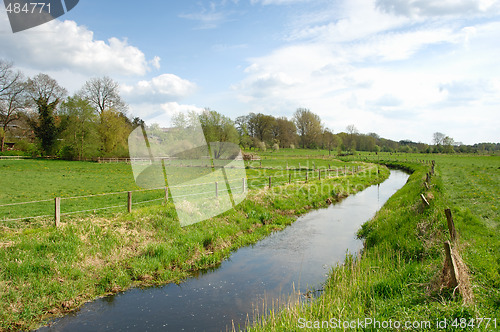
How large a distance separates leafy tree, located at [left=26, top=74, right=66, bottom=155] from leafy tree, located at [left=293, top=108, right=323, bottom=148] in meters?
73.4

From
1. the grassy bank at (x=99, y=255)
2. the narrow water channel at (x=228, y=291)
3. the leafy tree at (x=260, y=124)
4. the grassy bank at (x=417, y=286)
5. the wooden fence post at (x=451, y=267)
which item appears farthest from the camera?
the leafy tree at (x=260, y=124)

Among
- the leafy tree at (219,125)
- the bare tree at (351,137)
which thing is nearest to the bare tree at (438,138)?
the bare tree at (351,137)

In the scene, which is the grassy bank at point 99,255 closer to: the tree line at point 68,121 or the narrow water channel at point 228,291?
the narrow water channel at point 228,291

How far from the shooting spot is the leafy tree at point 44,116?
52.8 meters

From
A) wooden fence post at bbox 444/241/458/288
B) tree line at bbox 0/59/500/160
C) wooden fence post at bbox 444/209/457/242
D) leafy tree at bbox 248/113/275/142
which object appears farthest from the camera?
leafy tree at bbox 248/113/275/142

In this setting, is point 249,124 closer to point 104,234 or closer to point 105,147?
point 105,147

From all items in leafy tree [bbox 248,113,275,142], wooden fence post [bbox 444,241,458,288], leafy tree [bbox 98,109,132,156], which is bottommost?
wooden fence post [bbox 444,241,458,288]

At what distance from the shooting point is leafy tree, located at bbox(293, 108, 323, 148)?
104 m

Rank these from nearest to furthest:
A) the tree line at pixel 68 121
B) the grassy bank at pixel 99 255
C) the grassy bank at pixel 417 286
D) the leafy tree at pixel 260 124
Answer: the grassy bank at pixel 417 286, the grassy bank at pixel 99 255, the tree line at pixel 68 121, the leafy tree at pixel 260 124

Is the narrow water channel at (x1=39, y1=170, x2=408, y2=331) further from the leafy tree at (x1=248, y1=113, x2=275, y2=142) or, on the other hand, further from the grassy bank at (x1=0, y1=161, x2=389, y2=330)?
the leafy tree at (x1=248, y1=113, x2=275, y2=142)

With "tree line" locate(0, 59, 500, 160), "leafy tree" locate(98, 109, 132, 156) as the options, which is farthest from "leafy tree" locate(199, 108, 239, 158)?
"leafy tree" locate(98, 109, 132, 156)

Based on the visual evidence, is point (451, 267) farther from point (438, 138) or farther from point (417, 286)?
point (438, 138)

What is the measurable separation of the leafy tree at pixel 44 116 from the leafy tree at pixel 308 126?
73.4 metres

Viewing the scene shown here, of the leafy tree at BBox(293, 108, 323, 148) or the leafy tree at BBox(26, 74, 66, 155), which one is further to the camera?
the leafy tree at BBox(293, 108, 323, 148)
